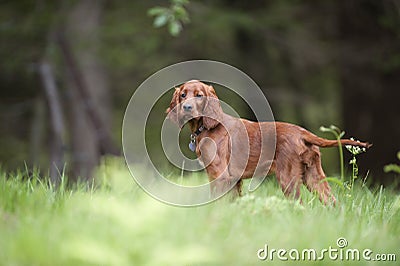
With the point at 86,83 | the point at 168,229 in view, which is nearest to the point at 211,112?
the point at 168,229

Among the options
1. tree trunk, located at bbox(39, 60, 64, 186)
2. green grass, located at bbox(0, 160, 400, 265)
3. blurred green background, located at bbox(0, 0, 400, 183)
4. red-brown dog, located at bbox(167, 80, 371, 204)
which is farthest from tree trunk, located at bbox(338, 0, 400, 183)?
green grass, located at bbox(0, 160, 400, 265)

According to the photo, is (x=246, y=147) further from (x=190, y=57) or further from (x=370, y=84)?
(x=190, y=57)

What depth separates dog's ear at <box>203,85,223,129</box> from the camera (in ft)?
15.2

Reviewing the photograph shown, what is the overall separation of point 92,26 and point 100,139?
355cm

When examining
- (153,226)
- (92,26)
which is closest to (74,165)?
(92,26)

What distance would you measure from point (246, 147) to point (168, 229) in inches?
50.3

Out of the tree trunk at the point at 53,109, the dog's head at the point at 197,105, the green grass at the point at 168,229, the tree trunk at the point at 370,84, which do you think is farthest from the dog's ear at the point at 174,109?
the tree trunk at the point at 370,84

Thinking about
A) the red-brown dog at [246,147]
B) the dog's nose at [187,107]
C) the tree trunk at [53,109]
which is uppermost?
the tree trunk at [53,109]

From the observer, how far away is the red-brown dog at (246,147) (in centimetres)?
457

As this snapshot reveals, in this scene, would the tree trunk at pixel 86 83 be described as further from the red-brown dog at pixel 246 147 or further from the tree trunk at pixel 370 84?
the red-brown dog at pixel 246 147

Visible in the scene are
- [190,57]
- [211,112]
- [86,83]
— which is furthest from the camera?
[190,57]

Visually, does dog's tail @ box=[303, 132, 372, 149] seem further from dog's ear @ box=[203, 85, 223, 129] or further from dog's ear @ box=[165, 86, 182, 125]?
dog's ear @ box=[165, 86, 182, 125]

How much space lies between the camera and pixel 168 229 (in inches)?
140

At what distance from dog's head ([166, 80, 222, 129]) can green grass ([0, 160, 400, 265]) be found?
0.69 m
